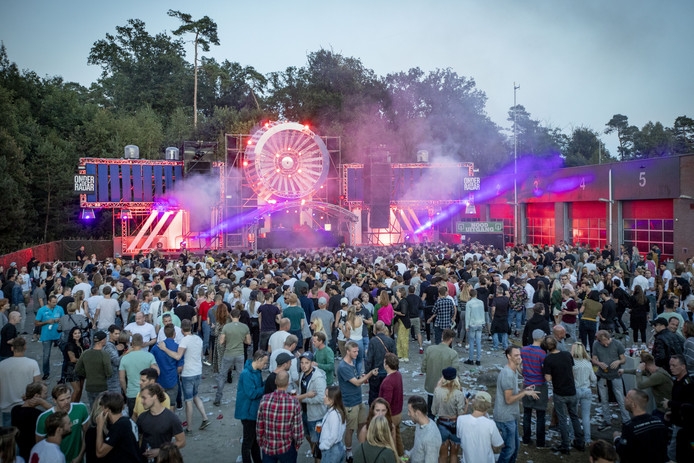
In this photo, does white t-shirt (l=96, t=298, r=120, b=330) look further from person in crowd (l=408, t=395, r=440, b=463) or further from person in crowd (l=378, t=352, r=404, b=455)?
person in crowd (l=408, t=395, r=440, b=463)

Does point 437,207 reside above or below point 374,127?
below

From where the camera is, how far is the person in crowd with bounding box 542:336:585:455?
22.6ft

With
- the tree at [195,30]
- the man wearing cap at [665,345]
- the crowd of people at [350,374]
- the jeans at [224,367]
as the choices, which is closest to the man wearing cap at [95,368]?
the crowd of people at [350,374]

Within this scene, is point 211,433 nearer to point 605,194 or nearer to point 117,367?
point 117,367

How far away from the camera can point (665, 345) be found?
7.83 metres

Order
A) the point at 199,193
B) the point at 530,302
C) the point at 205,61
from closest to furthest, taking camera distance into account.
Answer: the point at 530,302 → the point at 199,193 → the point at 205,61

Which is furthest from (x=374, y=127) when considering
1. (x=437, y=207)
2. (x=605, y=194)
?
(x=605, y=194)

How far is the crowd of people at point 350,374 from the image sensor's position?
5.11 metres

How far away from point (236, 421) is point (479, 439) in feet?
14.7

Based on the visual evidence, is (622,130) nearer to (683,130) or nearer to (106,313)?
(683,130)

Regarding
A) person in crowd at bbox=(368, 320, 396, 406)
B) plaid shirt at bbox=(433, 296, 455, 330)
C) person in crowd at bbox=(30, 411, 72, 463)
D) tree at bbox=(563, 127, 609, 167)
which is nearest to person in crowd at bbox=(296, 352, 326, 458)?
person in crowd at bbox=(368, 320, 396, 406)

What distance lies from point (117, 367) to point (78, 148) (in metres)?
38.8

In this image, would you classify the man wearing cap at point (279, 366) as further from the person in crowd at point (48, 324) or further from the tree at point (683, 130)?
the tree at point (683, 130)

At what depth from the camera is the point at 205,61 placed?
206 ft
